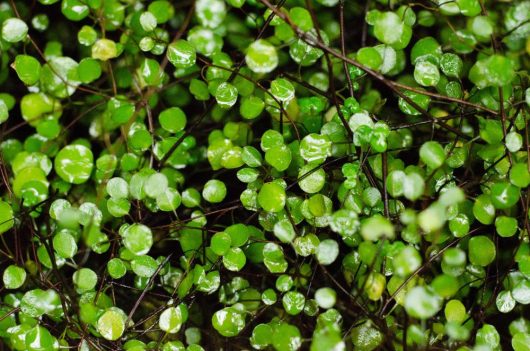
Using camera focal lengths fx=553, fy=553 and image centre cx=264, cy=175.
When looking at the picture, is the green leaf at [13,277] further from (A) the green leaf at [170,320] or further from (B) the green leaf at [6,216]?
(A) the green leaf at [170,320]

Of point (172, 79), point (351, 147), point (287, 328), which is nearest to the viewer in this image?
point (287, 328)

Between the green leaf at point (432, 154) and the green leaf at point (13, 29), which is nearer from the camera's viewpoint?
the green leaf at point (432, 154)

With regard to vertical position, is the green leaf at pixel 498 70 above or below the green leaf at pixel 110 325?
above

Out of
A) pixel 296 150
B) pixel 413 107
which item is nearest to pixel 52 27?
pixel 296 150

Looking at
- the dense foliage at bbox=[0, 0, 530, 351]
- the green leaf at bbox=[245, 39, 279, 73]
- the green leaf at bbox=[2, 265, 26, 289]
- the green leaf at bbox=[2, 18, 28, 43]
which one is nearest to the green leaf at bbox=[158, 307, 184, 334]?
the dense foliage at bbox=[0, 0, 530, 351]

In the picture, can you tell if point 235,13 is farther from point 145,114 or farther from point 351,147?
point 351,147

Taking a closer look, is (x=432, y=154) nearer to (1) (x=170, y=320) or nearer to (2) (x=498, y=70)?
(2) (x=498, y=70)

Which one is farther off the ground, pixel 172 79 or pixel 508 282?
pixel 172 79

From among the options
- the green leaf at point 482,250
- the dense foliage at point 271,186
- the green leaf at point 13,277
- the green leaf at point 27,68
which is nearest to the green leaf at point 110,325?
the dense foliage at point 271,186

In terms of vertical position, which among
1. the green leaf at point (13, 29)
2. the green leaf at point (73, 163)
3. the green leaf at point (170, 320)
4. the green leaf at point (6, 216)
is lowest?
the green leaf at point (170, 320)
